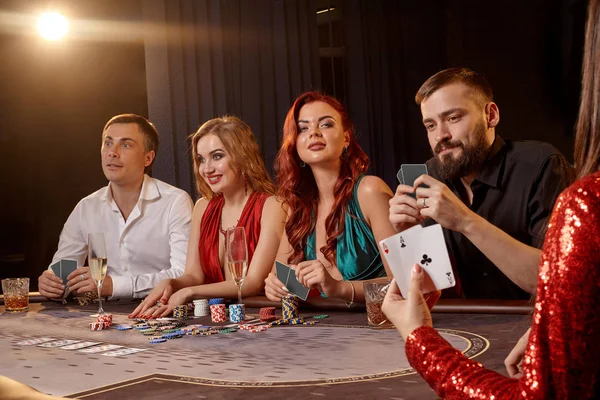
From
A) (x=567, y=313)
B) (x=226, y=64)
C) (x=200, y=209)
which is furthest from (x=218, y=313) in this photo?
(x=226, y=64)

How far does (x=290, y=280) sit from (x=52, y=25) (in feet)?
15.2

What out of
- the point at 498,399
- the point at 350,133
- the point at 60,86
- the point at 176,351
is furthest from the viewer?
the point at 60,86

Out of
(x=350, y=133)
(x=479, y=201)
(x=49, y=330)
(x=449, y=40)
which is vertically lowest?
(x=49, y=330)

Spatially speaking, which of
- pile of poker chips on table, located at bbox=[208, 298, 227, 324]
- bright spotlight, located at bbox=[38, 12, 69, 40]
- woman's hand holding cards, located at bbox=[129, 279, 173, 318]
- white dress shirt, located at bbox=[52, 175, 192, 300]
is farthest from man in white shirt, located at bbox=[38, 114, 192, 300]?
bright spotlight, located at bbox=[38, 12, 69, 40]

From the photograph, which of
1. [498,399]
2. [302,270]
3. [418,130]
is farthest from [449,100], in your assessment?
[418,130]

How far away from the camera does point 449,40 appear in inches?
211

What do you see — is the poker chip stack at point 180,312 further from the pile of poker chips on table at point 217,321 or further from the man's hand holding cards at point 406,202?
the man's hand holding cards at point 406,202

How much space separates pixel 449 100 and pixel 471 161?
0.79 feet

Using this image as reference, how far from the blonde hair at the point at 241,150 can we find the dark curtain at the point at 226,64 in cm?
148

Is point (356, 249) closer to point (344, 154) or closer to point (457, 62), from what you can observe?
point (344, 154)

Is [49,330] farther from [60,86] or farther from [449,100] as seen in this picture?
[60,86]

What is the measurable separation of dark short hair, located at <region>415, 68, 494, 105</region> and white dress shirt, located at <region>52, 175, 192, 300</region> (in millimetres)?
1567

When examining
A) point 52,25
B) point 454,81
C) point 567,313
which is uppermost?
point 52,25

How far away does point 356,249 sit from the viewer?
9.31 feet
